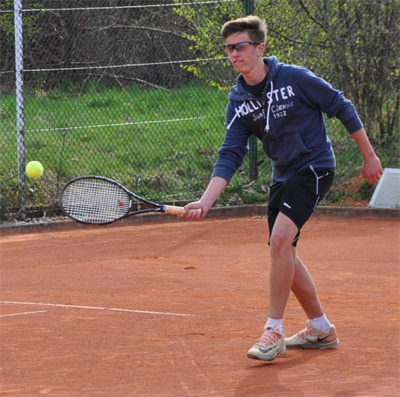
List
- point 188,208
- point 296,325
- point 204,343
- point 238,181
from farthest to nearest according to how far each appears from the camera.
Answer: point 238,181 → point 296,325 → point 204,343 → point 188,208

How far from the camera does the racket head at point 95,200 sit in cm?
570

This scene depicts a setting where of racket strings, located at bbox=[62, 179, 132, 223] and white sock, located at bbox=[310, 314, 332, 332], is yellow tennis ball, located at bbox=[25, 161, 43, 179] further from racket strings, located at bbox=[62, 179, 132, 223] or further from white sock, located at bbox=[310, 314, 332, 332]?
white sock, located at bbox=[310, 314, 332, 332]

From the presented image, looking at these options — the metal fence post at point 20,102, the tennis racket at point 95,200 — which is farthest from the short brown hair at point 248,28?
the metal fence post at point 20,102

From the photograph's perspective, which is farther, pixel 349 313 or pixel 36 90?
pixel 36 90

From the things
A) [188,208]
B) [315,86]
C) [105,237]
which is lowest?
[105,237]

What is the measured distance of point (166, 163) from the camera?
11570 millimetres

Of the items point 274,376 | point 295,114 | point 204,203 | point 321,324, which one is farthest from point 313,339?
point 295,114

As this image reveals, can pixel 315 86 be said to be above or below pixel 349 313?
above

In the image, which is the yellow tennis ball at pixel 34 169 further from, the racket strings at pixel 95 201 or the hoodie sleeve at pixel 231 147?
the hoodie sleeve at pixel 231 147

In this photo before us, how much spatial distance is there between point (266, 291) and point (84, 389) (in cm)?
253

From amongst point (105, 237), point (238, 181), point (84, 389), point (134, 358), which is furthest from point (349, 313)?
point (238, 181)

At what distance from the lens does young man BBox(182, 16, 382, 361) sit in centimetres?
510

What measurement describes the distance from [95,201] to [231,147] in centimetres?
93

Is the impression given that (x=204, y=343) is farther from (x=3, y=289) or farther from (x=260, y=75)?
(x=3, y=289)
